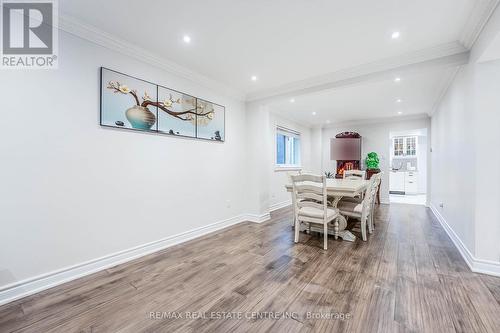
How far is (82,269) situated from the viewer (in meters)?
2.12

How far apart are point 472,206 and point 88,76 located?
13.9ft

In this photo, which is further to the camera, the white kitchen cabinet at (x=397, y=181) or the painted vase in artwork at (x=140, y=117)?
the white kitchen cabinet at (x=397, y=181)

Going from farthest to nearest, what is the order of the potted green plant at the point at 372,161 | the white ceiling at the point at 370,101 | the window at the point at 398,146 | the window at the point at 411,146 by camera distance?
the window at the point at 398,146 → the window at the point at 411,146 → the potted green plant at the point at 372,161 → the white ceiling at the point at 370,101

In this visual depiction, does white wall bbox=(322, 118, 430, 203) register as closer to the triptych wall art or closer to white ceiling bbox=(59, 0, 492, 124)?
white ceiling bbox=(59, 0, 492, 124)

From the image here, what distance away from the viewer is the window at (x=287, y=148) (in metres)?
5.76

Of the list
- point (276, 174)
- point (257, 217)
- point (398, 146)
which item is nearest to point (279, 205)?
point (276, 174)

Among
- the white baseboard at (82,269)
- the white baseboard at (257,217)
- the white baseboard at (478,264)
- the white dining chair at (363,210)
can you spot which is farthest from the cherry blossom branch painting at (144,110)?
the white baseboard at (478,264)

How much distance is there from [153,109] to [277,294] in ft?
8.15

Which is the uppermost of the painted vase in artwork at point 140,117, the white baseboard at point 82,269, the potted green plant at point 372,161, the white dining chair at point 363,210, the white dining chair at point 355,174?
the painted vase in artwork at point 140,117

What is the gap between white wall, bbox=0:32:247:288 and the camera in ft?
5.83

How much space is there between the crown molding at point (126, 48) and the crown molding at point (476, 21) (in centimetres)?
299

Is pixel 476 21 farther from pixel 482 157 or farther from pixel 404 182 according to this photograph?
pixel 404 182

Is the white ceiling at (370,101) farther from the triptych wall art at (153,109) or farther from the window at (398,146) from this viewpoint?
the window at (398,146)

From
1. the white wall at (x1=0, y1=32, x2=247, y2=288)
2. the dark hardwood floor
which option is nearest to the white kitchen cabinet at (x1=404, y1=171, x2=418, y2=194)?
the dark hardwood floor
